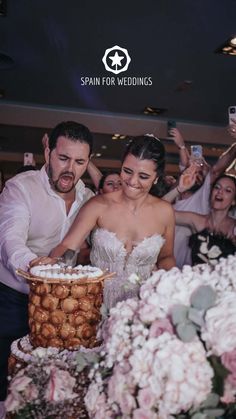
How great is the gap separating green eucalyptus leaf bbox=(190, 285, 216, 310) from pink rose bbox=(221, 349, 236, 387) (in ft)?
0.24

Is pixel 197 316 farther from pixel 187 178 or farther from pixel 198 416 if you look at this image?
pixel 187 178

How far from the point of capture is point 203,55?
355cm

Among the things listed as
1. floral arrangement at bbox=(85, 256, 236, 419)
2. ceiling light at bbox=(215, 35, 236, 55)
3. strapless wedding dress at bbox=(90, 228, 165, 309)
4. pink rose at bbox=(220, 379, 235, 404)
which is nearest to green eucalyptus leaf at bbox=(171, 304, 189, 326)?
floral arrangement at bbox=(85, 256, 236, 419)

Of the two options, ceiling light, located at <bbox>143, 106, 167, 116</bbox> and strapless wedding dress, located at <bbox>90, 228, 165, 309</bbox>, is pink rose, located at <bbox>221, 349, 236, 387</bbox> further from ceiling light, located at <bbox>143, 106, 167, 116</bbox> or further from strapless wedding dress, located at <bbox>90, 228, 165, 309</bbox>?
ceiling light, located at <bbox>143, 106, 167, 116</bbox>

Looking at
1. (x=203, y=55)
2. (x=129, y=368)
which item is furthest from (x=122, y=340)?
(x=203, y=55)

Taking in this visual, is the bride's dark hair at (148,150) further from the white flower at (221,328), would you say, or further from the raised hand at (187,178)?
the white flower at (221,328)

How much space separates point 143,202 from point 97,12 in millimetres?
1602

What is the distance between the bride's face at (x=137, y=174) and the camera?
1.70 meters

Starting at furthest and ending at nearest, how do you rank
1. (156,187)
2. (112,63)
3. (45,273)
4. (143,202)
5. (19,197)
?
(112,63), (156,187), (143,202), (19,197), (45,273)

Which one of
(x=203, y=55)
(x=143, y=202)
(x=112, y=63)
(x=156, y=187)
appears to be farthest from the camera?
(x=203, y=55)

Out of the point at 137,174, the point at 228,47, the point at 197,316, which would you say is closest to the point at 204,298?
the point at 197,316

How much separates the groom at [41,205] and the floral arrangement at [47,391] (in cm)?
90

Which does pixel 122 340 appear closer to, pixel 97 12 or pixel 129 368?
A: pixel 129 368

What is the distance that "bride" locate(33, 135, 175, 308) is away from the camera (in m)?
1.73
